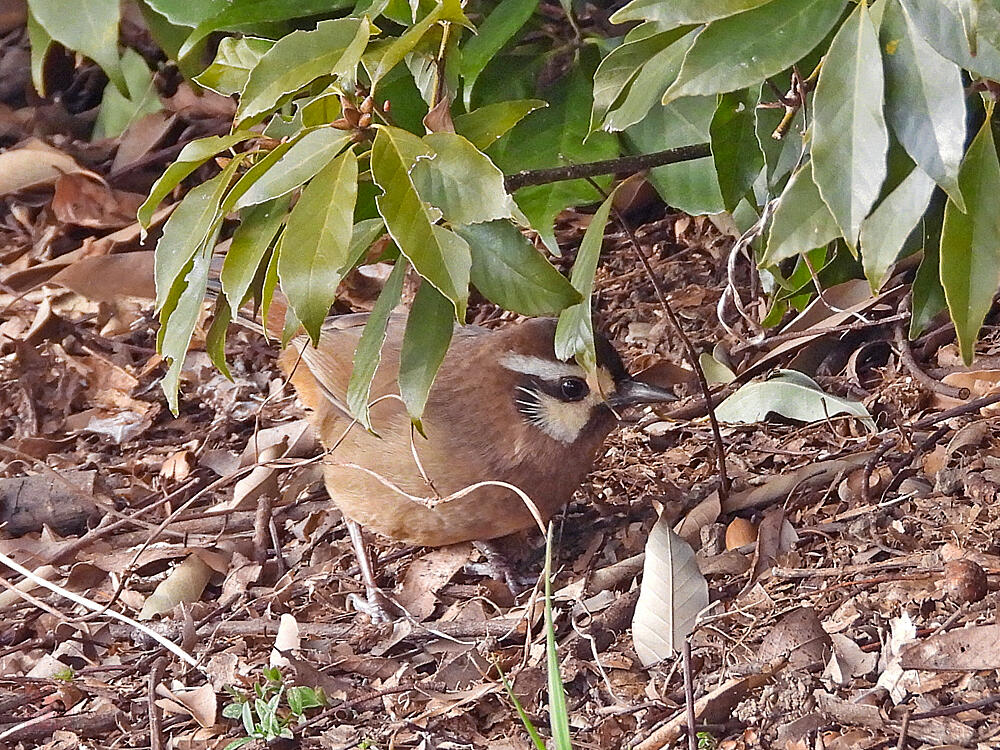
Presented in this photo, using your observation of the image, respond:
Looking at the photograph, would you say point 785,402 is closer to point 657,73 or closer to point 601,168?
point 601,168

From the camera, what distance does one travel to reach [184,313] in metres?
2.22

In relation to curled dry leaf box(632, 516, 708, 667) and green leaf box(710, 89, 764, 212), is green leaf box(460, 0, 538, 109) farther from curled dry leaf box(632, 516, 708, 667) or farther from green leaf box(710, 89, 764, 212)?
curled dry leaf box(632, 516, 708, 667)

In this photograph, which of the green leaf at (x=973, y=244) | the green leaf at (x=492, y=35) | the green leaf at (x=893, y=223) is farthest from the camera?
the green leaf at (x=492, y=35)

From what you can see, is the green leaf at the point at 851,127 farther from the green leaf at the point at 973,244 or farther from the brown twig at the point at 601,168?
the brown twig at the point at 601,168

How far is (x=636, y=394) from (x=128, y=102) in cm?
347

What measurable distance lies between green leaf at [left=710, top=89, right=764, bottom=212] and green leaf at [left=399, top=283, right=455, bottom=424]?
0.76 metres

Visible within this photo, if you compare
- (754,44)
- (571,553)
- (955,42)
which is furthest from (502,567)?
(955,42)

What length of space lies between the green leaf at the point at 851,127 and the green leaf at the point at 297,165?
82cm

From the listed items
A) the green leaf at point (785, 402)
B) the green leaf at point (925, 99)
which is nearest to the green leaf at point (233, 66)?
the green leaf at point (925, 99)

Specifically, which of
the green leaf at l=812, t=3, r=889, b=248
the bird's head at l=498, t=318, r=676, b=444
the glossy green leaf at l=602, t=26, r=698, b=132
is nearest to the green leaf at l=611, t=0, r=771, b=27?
the green leaf at l=812, t=3, r=889, b=248

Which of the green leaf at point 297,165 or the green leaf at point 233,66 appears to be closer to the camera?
the green leaf at point 297,165

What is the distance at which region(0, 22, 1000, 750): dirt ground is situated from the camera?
2.37 meters

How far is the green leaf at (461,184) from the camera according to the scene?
189cm

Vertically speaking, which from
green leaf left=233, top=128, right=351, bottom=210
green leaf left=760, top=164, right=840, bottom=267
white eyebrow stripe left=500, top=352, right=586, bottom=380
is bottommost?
white eyebrow stripe left=500, top=352, right=586, bottom=380
